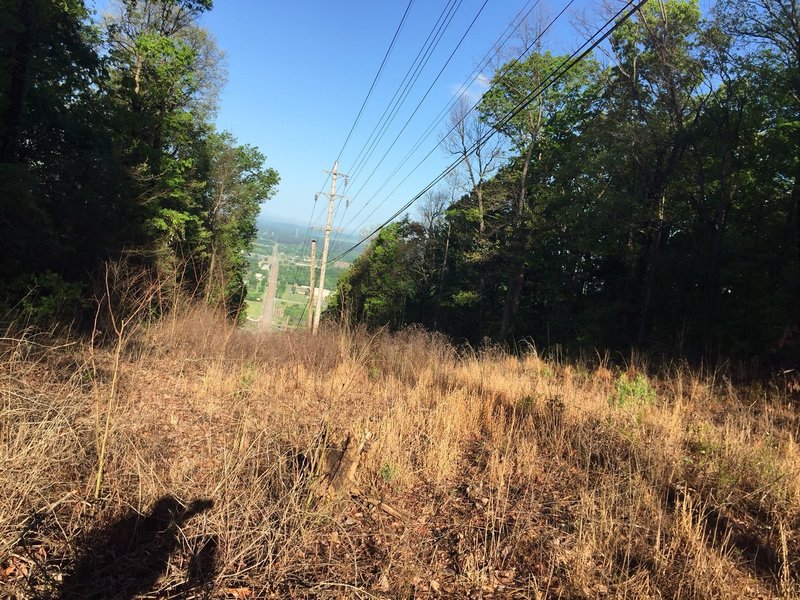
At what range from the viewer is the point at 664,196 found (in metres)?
14.2

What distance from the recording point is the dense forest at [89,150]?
10375mm

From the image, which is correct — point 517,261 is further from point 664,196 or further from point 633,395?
point 633,395

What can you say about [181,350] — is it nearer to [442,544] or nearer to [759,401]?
[442,544]

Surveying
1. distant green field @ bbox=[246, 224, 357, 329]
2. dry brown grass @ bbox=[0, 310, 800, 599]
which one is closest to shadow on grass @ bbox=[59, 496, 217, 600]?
dry brown grass @ bbox=[0, 310, 800, 599]

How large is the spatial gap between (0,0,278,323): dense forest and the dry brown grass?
11.7 ft

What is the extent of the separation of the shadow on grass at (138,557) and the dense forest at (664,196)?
20.5ft

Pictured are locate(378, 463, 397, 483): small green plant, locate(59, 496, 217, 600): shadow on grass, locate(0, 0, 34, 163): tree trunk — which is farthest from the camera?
locate(0, 0, 34, 163): tree trunk

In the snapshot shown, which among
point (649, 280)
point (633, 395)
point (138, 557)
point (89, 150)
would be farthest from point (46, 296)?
point (649, 280)

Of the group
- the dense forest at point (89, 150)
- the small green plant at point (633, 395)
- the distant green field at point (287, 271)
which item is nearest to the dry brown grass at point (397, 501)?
the small green plant at point (633, 395)

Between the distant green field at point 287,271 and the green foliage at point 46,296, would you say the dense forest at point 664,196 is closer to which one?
the green foliage at point 46,296

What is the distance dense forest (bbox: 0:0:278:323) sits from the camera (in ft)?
34.0

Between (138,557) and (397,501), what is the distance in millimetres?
1976

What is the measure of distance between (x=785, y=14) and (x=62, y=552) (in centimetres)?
1603

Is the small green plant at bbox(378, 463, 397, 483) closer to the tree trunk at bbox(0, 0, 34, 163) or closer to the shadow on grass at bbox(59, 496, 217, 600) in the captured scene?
the shadow on grass at bbox(59, 496, 217, 600)
